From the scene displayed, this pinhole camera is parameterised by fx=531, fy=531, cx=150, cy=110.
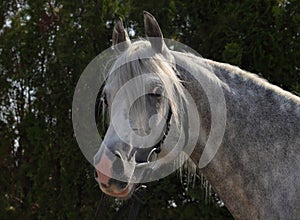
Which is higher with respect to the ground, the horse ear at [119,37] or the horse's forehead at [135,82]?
the horse ear at [119,37]

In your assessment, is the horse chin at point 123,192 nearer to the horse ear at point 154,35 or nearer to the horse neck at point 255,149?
the horse neck at point 255,149

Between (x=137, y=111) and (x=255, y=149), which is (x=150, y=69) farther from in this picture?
(x=255, y=149)

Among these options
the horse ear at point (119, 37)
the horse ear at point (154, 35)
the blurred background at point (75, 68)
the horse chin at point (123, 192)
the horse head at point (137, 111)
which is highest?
the horse ear at point (154, 35)

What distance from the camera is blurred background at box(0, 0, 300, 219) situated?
4770mm

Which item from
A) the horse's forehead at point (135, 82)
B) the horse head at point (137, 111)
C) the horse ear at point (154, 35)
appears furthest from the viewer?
the horse ear at point (154, 35)

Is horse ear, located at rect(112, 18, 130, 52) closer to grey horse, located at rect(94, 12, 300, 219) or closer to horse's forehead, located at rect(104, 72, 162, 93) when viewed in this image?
grey horse, located at rect(94, 12, 300, 219)

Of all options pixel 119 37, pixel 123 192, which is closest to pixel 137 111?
pixel 123 192

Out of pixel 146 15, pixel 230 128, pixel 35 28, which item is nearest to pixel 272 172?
pixel 230 128

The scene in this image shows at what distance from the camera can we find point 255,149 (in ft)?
8.30

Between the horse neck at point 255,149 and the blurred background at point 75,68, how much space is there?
1846mm

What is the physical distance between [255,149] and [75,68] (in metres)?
3.17

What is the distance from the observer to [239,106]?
2.60 meters

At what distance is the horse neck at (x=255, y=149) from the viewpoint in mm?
→ 2449

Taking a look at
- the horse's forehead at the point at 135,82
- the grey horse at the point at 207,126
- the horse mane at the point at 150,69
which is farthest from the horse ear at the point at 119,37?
the horse's forehead at the point at 135,82
